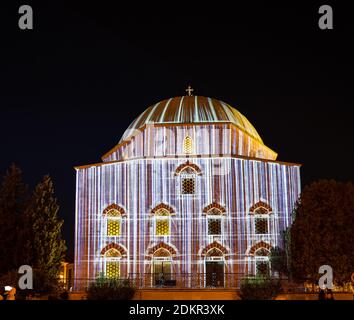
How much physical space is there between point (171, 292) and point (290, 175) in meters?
9.53

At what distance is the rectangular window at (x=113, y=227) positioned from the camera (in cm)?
2928

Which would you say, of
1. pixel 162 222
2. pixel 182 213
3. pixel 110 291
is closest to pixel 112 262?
pixel 162 222

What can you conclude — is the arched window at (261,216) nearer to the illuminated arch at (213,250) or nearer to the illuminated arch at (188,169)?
the illuminated arch at (213,250)

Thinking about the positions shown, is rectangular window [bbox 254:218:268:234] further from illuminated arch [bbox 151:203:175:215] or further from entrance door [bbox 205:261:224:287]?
illuminated arch [bbox 151:203:175:215]

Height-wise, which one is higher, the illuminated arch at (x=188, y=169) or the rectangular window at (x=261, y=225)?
the illuminated arch at (x=188, y=169)

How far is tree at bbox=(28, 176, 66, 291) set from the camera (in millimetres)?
27922

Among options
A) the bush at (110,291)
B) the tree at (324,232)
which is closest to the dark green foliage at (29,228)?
the bush at (110,291)

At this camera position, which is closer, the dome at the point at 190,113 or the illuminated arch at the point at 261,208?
the illuminated arch at the point at 261,208

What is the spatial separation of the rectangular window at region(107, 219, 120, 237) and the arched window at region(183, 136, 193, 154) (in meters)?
5.19

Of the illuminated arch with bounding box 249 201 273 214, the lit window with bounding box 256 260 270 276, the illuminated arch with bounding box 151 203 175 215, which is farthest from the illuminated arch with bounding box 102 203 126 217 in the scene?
the lit window with bounding box 256 260 270 276

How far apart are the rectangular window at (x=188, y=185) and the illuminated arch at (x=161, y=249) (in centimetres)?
287

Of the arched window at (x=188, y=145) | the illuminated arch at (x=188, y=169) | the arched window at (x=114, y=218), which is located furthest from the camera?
the arched window at (x=188, y=145)

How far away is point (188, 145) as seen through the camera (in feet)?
102
